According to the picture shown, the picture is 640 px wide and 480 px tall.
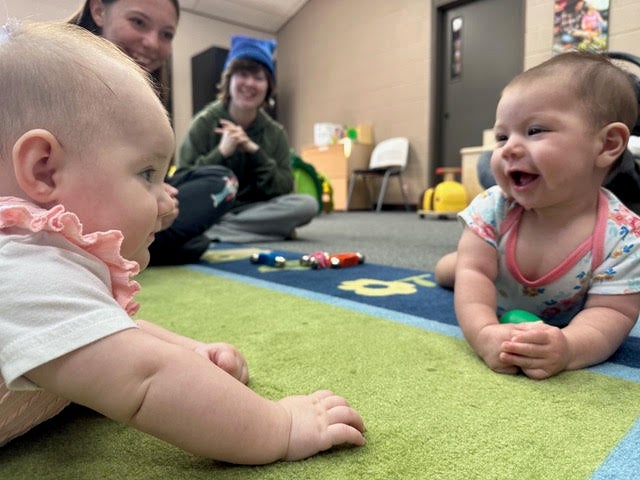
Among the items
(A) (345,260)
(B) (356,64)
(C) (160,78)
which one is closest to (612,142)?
(A) (345,260)

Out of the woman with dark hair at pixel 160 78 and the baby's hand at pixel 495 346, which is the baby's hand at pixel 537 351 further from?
Answer: the woman with dark hair at pixel 160 78

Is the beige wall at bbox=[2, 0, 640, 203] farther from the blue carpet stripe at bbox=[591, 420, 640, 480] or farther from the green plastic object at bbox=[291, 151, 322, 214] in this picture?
the blue carpet stripe at bbox=[591, 420, 640, 480]

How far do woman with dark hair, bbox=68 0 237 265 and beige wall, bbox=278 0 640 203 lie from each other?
7.48ft

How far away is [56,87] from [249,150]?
5.00ft

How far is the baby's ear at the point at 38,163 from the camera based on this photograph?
336 mm

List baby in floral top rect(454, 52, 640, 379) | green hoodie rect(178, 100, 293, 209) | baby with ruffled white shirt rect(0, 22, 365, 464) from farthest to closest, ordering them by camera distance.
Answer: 1. green hoodie rect(178, 100, 293, 209)
2. baby in floral top rect(454, 52, 640, 379)
3. baby with ruffled white shirt rect(0, 22, 365, 464)

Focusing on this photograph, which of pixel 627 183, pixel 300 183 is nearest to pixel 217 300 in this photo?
pixel 627 183

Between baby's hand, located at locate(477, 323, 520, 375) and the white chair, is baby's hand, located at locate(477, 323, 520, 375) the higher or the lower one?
the lower one

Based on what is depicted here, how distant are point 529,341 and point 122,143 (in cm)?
45

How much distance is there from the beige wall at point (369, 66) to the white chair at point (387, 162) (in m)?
0.09

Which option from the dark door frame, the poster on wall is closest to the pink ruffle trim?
the poster on wall

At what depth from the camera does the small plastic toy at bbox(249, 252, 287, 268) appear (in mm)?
1318

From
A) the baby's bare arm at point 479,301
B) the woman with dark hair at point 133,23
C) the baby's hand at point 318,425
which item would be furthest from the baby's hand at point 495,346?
the woman with dark hair at point 133,23

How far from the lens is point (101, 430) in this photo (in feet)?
1.44
